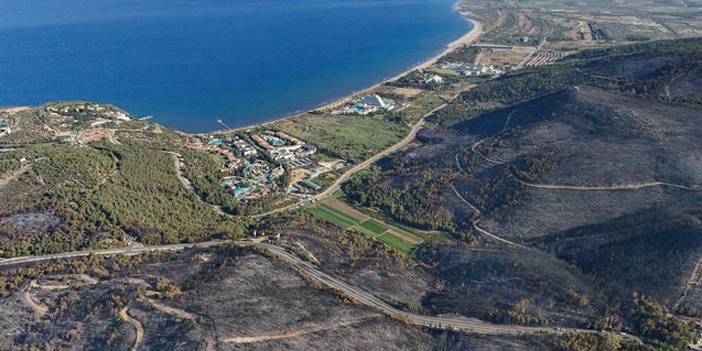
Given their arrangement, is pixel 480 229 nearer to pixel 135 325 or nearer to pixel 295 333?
pixel 295 333

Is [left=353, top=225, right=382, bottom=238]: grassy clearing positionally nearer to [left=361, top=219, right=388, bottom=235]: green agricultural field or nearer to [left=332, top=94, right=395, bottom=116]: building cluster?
[left=361, top=219, right=388, bottom=235]: green agricultural field

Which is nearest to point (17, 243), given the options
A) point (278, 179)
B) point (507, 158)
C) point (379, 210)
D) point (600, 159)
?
point (278, 179)

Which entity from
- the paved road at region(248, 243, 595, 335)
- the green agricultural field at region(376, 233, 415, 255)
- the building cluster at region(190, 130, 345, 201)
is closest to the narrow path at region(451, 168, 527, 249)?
the green agricultural field at region(376, 233, 415, 255)

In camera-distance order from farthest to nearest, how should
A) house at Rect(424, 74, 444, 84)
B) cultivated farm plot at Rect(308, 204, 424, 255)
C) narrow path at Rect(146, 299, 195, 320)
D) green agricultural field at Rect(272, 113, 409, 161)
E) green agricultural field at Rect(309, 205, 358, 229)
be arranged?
house at Rect(424, 74, 444, 84) → green agricultural field at Rect(272, 113, 409, 161) → green agricultural field at Rect(309, 205, 358, 229) → cultivated farm plot at Rect(308, 204, 424, 255) → narrow path at Rect(146, 299, 195, 320)

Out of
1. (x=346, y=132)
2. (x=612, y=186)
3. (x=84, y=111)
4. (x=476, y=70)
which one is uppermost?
(x=476, y=70)

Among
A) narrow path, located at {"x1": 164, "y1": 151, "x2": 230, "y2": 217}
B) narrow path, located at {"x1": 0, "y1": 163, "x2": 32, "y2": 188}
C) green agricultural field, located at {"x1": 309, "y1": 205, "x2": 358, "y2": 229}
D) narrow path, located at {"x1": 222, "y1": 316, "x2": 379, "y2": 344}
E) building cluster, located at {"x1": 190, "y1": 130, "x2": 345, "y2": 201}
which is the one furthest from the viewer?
building cluster, located at {"x1": 190, "y1": 130, "x2": 345, "y2": 201}

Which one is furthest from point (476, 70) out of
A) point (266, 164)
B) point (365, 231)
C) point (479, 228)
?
point (365, 231)
